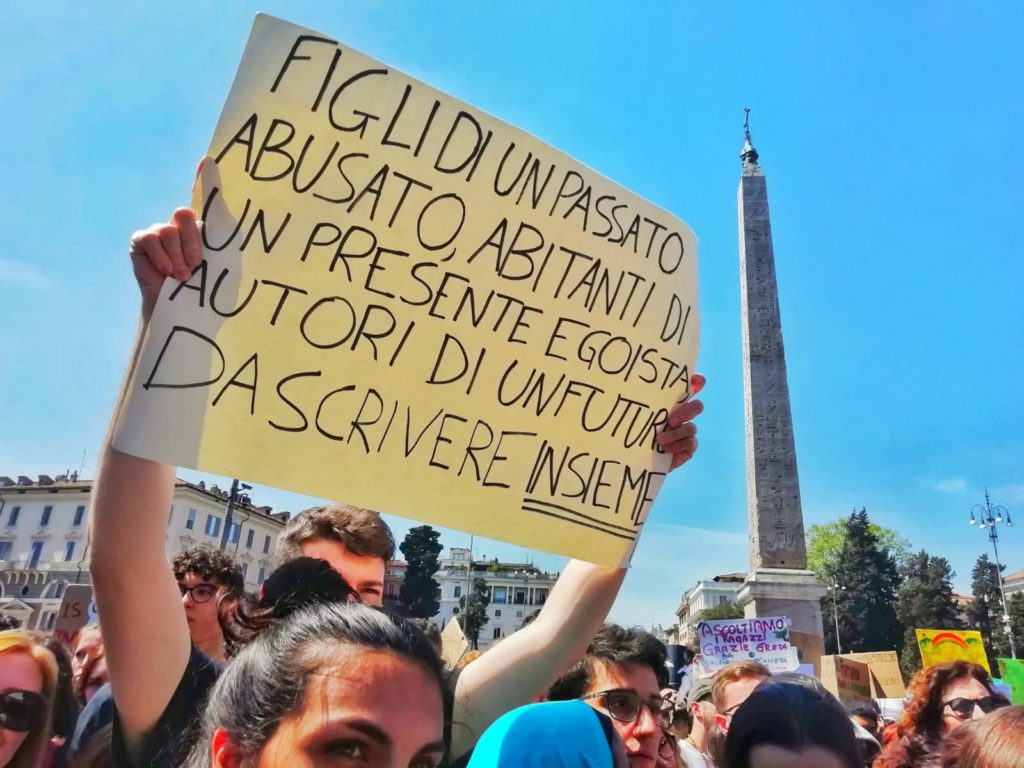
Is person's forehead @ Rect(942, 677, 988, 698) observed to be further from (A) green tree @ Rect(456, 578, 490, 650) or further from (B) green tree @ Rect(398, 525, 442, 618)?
(A) green tree @ Rect(456, 578, 490, 650)

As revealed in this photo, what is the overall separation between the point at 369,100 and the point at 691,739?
4025mm

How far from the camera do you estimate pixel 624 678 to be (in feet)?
7.18

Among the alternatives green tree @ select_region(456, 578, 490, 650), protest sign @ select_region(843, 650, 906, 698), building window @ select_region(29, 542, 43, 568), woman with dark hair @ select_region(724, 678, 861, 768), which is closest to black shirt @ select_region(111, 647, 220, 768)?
woman with dark hair @ select_region(724, 678, 861, 768)

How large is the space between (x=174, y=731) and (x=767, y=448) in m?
17.1

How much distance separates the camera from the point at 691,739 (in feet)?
13.7

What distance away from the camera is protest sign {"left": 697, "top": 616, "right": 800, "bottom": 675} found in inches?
331

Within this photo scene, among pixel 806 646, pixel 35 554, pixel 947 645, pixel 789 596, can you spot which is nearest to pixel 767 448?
pixel 789 596

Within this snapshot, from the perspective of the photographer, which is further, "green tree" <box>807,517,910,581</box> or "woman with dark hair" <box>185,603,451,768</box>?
"green tree" <box>807,517,910,581</box>

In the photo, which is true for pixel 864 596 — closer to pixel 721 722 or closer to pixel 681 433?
pixel 721 722

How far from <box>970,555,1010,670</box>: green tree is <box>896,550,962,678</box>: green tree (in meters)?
2.67

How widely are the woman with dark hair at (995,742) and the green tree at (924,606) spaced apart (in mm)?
47682

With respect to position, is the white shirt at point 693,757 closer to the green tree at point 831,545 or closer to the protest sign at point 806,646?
the protest sign at point 806,646

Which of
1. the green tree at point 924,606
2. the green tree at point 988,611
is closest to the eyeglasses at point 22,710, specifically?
the green tree at point 924,606

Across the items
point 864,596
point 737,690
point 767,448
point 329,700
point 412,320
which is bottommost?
point 737,690
